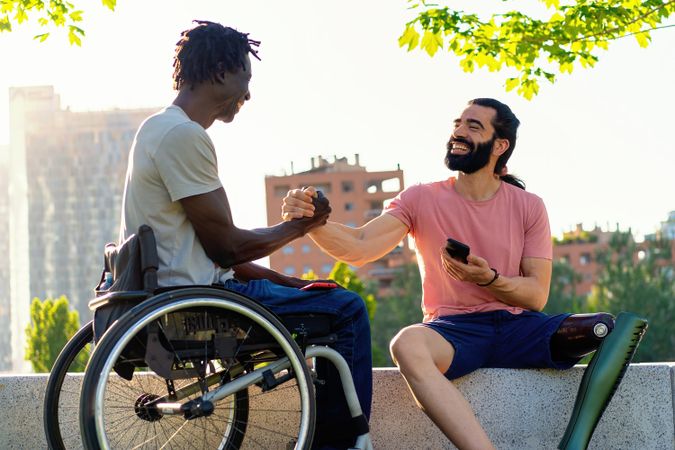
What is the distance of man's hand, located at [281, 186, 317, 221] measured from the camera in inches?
164

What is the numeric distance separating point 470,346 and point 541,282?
432 millimetres

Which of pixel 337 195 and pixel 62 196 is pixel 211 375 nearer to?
pixel 337 195

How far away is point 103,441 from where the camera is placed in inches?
131

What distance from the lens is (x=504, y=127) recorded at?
5016 mm

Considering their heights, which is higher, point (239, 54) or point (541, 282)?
point (239, 54)

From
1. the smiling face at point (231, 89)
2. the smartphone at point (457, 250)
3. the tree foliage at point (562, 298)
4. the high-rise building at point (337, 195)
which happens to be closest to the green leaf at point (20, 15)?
the smiling face at point (231, 89)

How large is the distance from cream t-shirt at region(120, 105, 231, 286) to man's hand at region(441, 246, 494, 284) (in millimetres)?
1028

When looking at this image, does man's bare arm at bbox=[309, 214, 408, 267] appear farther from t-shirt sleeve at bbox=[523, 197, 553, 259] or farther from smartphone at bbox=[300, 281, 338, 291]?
smartphone at bbox=[300, 281, 338, 291]

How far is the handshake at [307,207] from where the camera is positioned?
415cm

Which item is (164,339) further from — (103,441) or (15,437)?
(15,437)

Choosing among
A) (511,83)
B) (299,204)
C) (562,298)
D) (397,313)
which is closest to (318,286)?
(299,204)

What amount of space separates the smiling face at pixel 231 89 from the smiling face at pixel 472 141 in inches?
50.1

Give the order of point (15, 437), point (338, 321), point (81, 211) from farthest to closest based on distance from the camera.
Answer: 1. point (81, 211)
2. point (15, 437)
3. point (338, 321)

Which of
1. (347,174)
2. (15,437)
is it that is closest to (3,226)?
(347,174)
